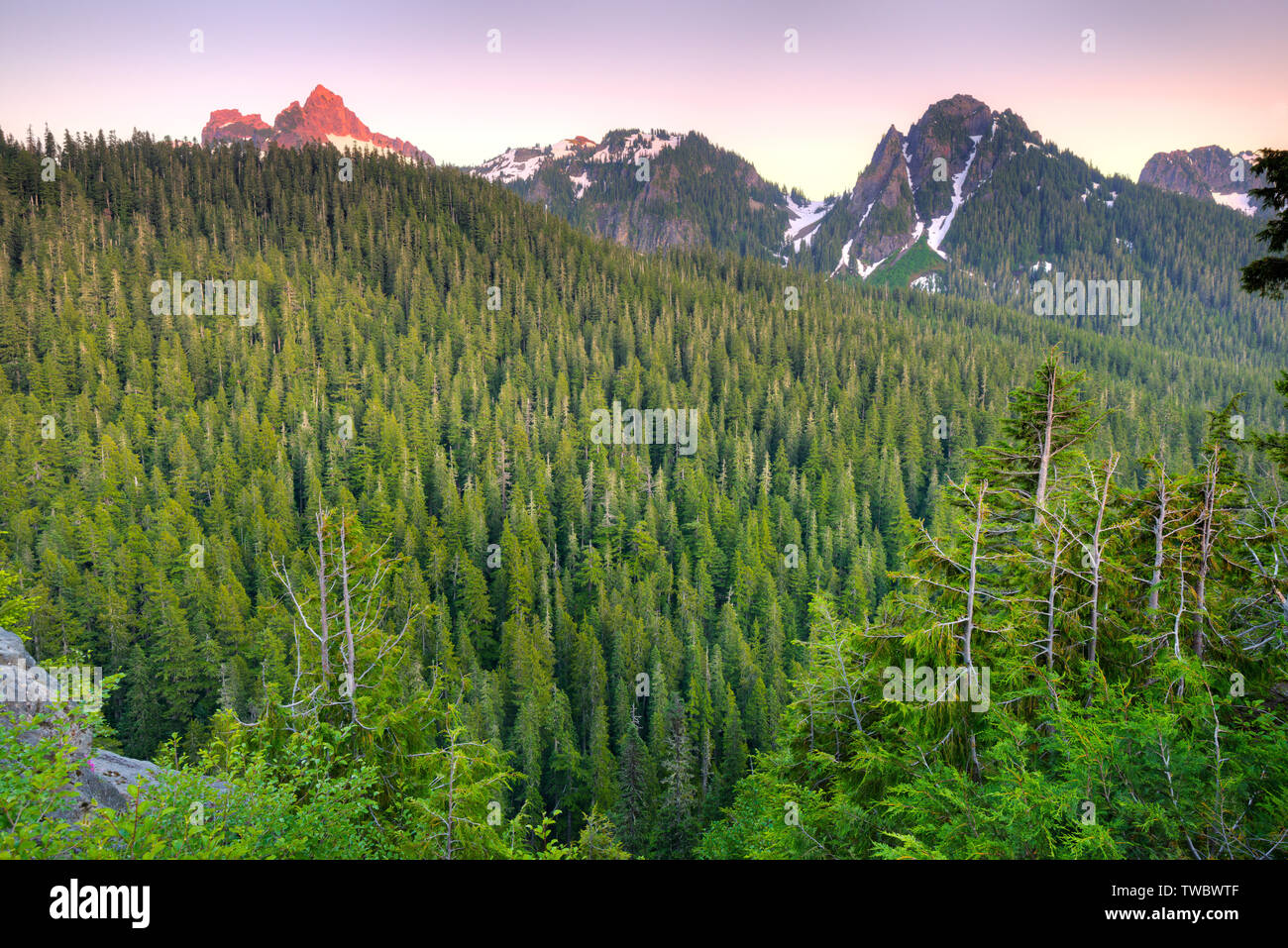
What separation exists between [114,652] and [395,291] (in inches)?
4809

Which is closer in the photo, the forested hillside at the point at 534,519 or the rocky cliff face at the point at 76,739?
the rocky cliff face at the point at 76,739

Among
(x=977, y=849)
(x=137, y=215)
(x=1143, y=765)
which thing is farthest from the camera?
(x=137, y=215)

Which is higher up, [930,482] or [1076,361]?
[1076,361]

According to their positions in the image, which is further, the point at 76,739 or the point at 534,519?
the point at 534,519

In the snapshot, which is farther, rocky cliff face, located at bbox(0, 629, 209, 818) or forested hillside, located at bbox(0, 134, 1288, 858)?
forested hillside, located at bbox(0, 134, 1288, 858)

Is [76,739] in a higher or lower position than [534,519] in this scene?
higher

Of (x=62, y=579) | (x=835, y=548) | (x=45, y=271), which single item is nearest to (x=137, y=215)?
(x=45, y=271)

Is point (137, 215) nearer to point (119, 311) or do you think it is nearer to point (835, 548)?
point (119, 311)

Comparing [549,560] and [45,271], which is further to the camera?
[45,271]

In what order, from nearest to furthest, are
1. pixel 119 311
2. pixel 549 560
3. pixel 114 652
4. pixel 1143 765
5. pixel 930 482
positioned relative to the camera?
pixel 1143 765, pixel 114 652, pixel 549 560, pixel 930 482, pixel 119 311

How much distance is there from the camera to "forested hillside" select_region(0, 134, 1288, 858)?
1225cm

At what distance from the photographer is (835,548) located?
8294 centimetres

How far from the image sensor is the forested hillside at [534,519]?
40.2 feet

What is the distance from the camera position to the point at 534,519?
81.5m
